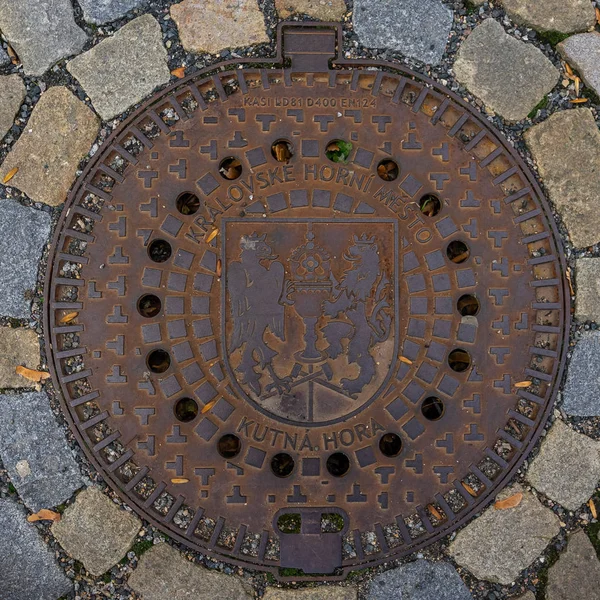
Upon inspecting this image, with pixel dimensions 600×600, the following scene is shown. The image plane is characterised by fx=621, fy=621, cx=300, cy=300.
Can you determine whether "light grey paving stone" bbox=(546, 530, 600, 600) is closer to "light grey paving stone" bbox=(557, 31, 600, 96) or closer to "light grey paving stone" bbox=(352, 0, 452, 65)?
"light grey paving stone" bbox=(557, 31, 600, 96)

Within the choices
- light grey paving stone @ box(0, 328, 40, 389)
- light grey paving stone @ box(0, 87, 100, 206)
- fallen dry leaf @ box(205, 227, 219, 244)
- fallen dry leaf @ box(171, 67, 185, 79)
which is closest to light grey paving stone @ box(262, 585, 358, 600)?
light grey paving stone @ box(0, 328, 40, 389)

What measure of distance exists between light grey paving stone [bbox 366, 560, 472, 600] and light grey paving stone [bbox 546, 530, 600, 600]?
0.39 m

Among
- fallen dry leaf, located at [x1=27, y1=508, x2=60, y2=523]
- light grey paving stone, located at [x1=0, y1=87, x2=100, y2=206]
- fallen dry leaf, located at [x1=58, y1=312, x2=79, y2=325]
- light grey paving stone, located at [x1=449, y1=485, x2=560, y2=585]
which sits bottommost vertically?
fallen dry leaf, located at [x1=27, y1=508, x2=60, y2=523]

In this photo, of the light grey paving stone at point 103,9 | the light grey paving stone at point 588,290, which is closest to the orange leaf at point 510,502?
the light grey paving stone at point 588,290

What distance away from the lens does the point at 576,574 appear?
274 cm

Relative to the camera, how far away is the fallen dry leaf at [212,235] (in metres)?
2.70

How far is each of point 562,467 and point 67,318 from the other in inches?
89.6

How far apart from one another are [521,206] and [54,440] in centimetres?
231

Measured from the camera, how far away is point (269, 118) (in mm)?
2740

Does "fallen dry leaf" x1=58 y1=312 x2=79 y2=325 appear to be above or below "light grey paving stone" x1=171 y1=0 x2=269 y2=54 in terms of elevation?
below

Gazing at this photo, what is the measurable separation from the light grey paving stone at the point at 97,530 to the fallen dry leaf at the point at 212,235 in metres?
1.20

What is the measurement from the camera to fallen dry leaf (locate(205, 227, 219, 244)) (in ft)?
8.87

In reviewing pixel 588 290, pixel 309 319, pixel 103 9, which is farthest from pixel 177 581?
pixel 103 9

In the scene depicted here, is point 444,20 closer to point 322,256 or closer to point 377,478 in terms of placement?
point 322,256
